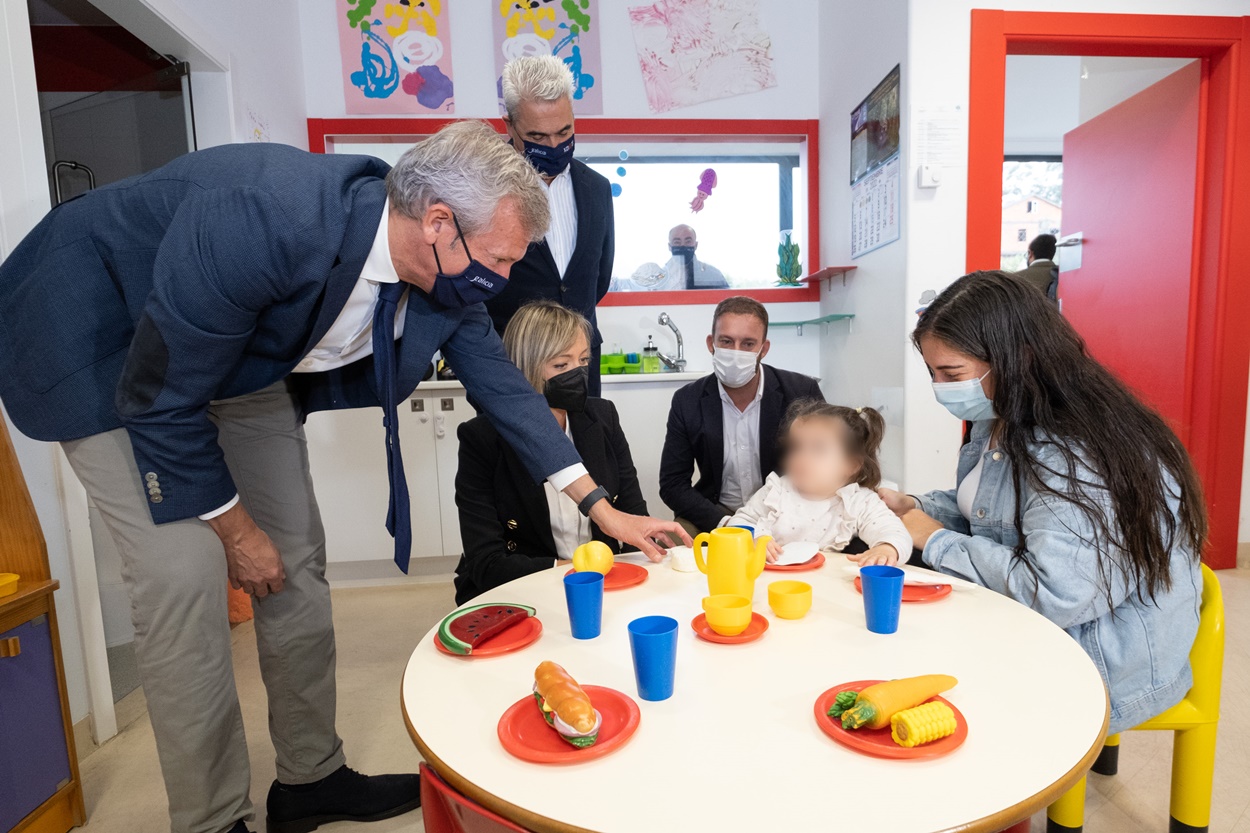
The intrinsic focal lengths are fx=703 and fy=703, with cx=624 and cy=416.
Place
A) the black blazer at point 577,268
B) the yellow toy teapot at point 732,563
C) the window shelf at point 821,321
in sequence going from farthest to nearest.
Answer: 1. the window shelf at point 821,321
2. the black blazer at point 577,268
3. the yellow toy teapot at point 732,563

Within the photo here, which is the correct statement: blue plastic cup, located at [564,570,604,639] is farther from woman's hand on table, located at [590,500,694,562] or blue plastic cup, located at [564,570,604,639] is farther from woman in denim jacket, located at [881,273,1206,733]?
woman in denim jacket, located at [881,273,1206,733]

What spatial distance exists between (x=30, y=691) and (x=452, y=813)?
1387 mm

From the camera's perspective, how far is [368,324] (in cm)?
132

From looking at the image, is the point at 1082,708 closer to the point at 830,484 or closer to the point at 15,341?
the point at 830,484

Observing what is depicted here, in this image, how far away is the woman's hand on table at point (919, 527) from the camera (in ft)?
4.54

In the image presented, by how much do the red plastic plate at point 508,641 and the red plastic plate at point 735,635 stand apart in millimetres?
229

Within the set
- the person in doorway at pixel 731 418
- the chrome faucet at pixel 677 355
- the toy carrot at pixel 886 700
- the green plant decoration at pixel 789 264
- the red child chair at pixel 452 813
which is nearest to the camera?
the red child chair at pixel 452 813

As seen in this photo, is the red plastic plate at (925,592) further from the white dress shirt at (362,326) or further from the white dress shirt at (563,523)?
the white dress shirt at (563,523)

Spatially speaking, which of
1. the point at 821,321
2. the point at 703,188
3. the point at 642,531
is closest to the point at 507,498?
the point at 642,531

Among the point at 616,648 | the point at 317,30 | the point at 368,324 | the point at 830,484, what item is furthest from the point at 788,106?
the point at 616,648

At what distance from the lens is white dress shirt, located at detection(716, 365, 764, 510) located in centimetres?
238

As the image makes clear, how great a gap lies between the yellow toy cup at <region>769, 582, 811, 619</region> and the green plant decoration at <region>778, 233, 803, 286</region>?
9.57 ft

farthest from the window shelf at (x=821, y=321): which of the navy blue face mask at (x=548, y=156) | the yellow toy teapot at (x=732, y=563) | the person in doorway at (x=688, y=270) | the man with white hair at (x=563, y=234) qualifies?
the yellow toy teapot at (x=732, y=563)

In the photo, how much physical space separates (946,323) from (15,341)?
1.63m
